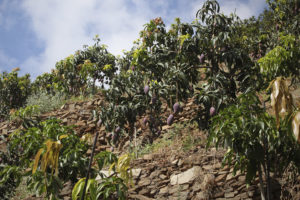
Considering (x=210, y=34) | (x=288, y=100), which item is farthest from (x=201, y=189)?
(x=288, y=100)

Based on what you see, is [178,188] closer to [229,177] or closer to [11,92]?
[229,177]

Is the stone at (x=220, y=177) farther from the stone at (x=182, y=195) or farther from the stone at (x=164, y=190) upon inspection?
the stone at (x=164, y=190)

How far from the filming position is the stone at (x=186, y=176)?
12.0ft

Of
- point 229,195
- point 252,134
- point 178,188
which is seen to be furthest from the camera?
point 178,188

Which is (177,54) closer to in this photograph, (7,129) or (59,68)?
(7,129)

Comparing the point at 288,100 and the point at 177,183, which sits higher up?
the point at 288,100

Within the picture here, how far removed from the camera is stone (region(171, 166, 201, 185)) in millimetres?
3643

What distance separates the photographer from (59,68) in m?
9.28

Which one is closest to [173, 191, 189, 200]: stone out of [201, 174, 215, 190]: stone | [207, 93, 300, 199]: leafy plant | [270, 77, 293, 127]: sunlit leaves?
[201, 174, 215, 190]: stone

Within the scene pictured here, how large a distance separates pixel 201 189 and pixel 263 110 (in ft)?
4.88

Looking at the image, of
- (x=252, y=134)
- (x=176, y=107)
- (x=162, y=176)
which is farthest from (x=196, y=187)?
(x=252, y=134)

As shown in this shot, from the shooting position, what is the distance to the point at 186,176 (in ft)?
12.2

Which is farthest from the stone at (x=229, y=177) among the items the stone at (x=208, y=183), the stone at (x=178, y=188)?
the stone at (x=178, y=188)

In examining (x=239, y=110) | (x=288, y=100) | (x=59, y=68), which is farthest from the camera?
(x=59, y=68)
